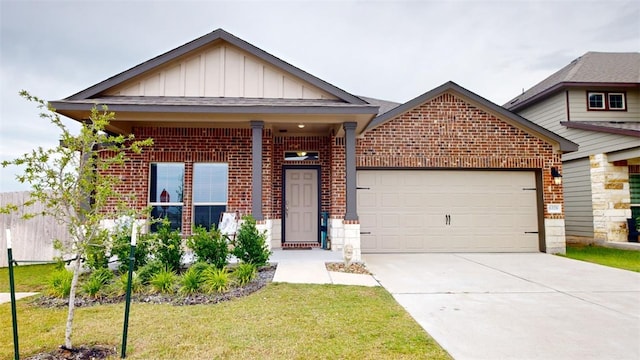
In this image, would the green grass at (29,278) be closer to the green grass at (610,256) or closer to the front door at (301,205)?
the front door at (301,205)

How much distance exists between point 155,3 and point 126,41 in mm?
2557

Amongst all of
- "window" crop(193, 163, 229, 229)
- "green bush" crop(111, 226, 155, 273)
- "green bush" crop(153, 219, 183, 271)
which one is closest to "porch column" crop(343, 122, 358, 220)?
"window" crop(193, 163, 229, 229)

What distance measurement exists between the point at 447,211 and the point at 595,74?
25.9ft

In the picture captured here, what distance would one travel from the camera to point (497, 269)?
6.93 metres

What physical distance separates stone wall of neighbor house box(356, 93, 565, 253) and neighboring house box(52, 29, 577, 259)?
27 millimetres

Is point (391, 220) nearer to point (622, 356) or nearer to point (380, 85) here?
point (622, 356)

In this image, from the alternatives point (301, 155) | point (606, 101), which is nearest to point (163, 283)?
point (301, 155)

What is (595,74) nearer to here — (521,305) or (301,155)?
(301,155)

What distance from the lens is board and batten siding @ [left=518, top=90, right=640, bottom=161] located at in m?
10.0

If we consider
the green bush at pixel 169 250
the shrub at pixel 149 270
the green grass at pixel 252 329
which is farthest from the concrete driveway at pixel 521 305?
the shrub at pixel 149 270

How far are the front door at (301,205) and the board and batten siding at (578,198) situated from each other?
8.74 meters

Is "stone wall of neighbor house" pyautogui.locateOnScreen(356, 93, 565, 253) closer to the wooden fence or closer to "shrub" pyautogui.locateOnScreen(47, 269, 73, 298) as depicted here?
"shrub" pyautogui.locateOnScreen(47, 269, 73, 298)

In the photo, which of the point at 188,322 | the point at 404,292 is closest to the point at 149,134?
the point at 188,322

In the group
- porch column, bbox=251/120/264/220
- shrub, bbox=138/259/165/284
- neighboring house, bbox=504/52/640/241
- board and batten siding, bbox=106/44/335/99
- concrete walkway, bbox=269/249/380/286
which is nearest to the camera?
shrub, bbox=138/259/165/284
